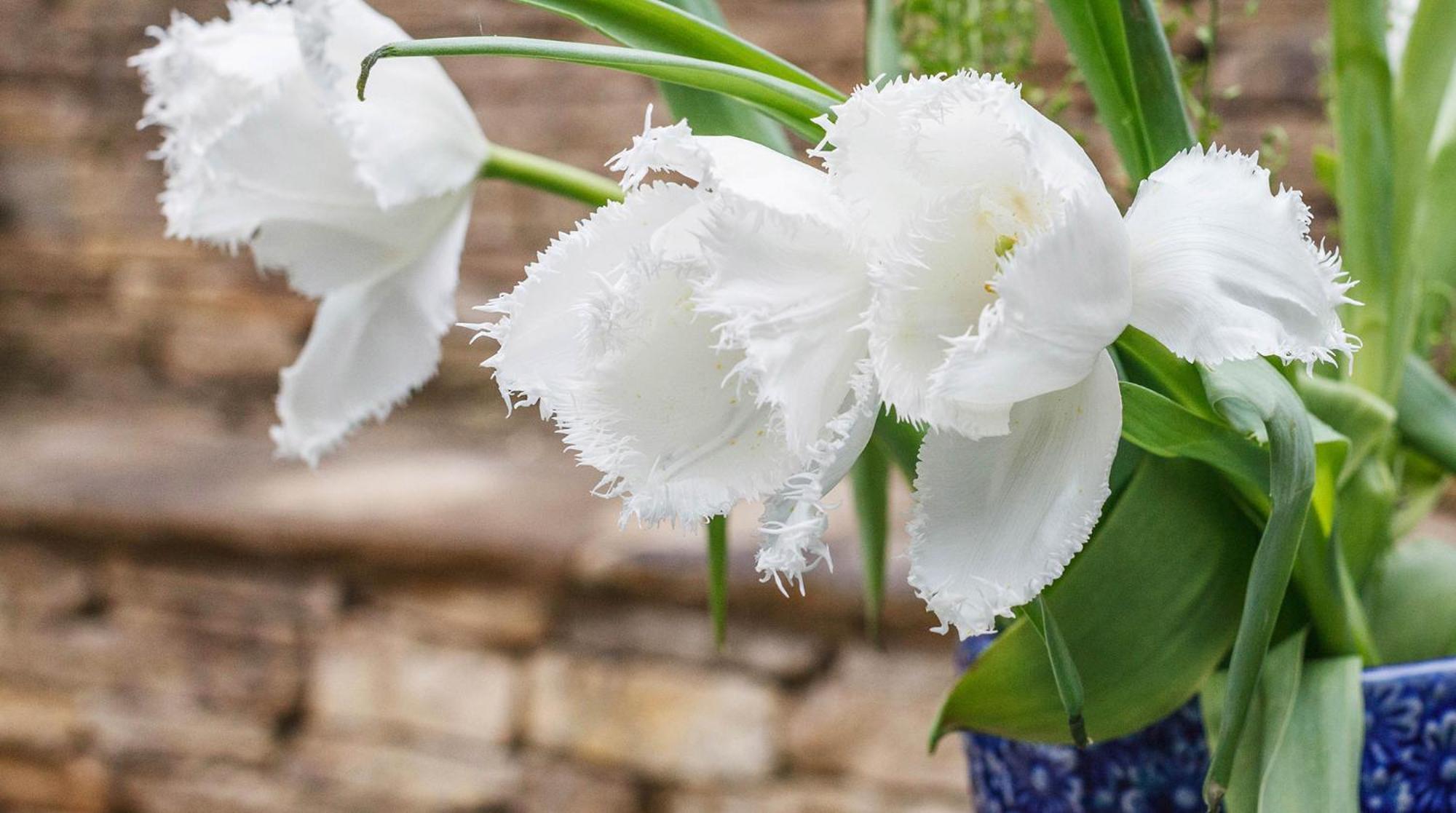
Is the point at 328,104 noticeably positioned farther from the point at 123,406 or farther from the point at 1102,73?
the point at 123,406

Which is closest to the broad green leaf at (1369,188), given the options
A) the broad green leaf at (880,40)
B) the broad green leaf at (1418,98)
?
the broad green leaf at (1418,98)

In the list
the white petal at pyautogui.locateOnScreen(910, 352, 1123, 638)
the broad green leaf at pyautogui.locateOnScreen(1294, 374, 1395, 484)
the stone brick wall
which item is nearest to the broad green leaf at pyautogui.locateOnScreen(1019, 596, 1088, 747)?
the white petal at pyautogui.locateOnScreen(910, 352, 1123, 638)

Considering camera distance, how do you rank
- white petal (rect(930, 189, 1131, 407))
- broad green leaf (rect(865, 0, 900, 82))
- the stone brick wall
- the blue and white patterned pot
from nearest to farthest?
white petal (rect(930, 189, 1131, 407)), the blue and white patterned pot, broad green leaf (rect(865, 0, 900, 82)), the stone brick wall

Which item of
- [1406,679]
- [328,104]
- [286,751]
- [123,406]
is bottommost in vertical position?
[286,751]

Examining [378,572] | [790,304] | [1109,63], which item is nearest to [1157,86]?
[1109,63]

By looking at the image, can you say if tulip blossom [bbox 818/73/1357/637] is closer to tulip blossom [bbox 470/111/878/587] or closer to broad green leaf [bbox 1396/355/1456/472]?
tulip blossom [bbox 470/111/878/587]

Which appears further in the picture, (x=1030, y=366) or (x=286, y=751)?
(x=286, y=751)

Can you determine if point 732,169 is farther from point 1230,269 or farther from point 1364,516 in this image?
point 1364,516

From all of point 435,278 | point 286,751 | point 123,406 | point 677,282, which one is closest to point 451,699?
point 286,751
